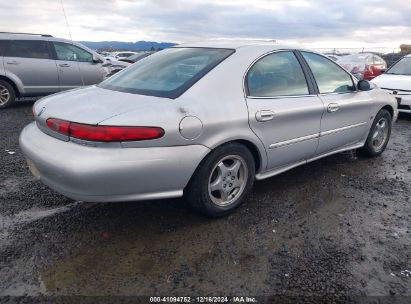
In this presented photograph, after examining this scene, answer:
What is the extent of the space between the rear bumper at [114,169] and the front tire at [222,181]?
0.44 feet

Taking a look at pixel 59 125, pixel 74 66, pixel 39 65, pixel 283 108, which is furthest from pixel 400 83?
pixel 39 65

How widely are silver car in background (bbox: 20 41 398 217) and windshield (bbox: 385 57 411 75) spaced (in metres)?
→ 5.32

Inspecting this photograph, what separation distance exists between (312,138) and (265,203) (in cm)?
88

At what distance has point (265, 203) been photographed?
357 centimetres

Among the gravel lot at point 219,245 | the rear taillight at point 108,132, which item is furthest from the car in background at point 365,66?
the rear taillight at point 108,132

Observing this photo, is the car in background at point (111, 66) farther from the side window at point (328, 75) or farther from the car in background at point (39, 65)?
the side window at point (328, 75)

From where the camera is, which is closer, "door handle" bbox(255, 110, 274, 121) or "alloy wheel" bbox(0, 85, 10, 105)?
"door handle" bbox(255, 110, 274, 121)

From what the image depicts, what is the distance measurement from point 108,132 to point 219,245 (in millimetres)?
1216

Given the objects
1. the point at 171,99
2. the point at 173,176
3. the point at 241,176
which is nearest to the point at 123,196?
the point at 173,176

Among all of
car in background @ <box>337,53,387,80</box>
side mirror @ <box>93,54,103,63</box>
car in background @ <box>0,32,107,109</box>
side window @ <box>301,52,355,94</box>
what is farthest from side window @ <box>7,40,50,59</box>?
car in background @ <box>337,53,387,80</box>

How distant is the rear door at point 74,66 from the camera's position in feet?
29.8

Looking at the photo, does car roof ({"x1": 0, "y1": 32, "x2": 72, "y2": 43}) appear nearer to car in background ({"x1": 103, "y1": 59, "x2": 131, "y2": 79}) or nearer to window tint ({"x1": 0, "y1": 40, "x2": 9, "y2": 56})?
window tint ({"x1": 0, "y1": 40, "x2": 9, "y2": 56})

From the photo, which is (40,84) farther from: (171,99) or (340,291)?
(340,291)

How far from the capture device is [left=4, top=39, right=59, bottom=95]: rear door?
332 inches
